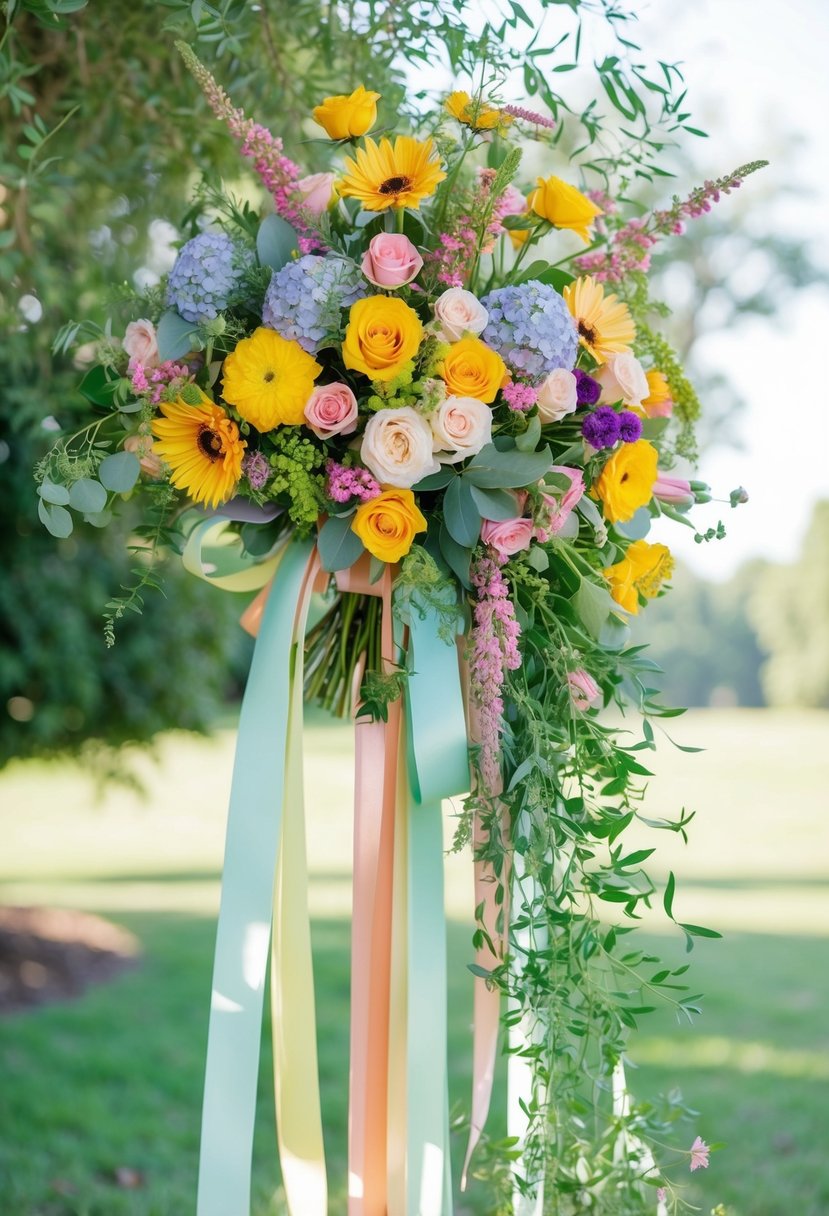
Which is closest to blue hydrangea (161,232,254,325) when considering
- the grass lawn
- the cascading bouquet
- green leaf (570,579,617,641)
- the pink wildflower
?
the cascading bouquet

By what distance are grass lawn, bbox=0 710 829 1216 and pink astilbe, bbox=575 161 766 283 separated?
66.8 inches

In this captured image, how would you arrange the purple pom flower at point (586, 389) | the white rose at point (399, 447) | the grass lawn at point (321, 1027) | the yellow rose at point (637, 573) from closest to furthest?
the white rose at point (399, 447), the purple pom flower at point (586, 389), the yellow rose at point (637, 573), the grass lawn at point (321, 1027)

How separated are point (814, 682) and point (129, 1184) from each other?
1932cm

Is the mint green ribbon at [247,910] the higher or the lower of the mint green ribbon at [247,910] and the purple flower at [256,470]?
the lower

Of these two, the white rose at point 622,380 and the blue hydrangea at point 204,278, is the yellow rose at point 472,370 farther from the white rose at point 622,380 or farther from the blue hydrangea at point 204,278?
the blue hydrangea at point 204,278

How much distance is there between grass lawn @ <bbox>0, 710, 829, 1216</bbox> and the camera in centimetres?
293

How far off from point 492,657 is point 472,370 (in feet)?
1.13

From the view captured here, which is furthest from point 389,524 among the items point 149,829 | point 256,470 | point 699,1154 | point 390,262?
A: point 149,829

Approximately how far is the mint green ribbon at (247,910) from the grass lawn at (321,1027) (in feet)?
4.11

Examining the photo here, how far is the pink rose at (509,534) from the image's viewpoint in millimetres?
1264

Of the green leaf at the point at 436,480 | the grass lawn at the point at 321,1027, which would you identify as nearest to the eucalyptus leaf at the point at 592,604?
the green leaf at the point at 436,480

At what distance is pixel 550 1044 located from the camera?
49.9 inches

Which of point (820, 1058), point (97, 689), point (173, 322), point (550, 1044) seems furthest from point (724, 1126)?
point (173, 322)

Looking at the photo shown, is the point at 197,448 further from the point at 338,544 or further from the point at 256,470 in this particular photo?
the point at 338,544
